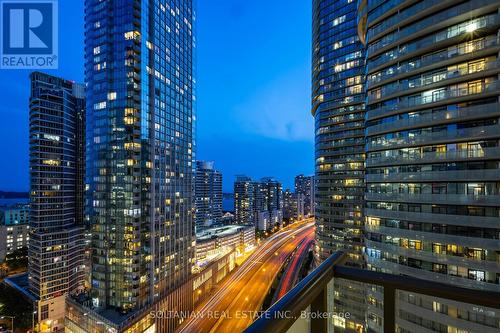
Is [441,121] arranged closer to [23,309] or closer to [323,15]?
[323,15]

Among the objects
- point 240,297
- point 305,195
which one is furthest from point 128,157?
point 305,195

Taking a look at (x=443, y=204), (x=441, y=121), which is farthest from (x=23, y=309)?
(x=441, y=121)

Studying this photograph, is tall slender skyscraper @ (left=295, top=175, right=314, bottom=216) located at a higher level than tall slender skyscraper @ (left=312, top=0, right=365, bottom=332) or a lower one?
lower

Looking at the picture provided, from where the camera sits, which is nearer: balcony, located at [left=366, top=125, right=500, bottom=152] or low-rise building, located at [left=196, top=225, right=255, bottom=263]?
balcony, located at [left=366, top=125, right=500, bottom=152]

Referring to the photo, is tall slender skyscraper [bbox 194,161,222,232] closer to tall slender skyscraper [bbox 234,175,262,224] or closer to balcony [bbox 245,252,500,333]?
tall slender skyscraper [bbox 234,175,262,224]

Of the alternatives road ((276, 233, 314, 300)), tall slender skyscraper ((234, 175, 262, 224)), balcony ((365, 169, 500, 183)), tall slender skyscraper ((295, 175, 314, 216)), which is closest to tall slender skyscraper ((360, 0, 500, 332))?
balcony ((365, 169, 500, 183))

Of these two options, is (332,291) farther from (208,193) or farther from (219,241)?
(208,193)

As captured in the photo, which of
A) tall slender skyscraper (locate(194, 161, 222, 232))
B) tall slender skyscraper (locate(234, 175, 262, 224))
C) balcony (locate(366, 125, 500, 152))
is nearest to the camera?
balcony (locate(366, 125, 500, 152))
